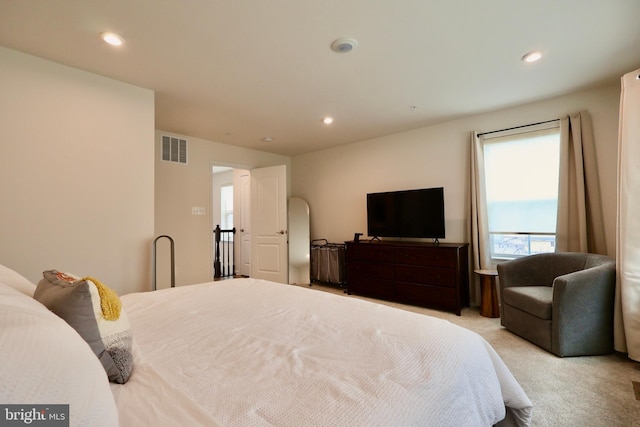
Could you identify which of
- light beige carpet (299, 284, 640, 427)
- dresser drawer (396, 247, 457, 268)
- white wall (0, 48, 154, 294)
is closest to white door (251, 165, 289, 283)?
dresser drawer (396, 247, 457, 268)

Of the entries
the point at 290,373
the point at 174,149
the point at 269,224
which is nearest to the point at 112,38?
the point at 174,149

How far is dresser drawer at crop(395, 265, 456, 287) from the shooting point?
11.3 feet

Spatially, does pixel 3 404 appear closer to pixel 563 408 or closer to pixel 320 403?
pixel 320 403

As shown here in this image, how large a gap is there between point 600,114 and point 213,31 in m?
3.83

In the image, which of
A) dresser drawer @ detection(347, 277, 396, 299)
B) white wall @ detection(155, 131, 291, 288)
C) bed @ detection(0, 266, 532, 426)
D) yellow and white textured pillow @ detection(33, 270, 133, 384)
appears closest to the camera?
bed @ detection(0, 266, 532, 426)

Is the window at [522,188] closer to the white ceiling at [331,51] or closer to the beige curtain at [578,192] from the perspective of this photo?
the beige curtain at [578,192]

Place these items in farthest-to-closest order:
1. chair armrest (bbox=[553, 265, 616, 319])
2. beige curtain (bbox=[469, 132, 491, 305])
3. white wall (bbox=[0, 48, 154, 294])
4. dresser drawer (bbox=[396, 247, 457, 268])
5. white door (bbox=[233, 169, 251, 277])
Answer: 1. white door (bbox=[233, 169, 251, 277])
2. beige curtain (bbox=[469, 132, 491, 305])
3. dresser drawer (bbox=[396, 247, 457, 268])
4. chair armrest (bbox=[553, 265, 616, 319])
5. white wall (bbox=[0, 48, 154, 294])

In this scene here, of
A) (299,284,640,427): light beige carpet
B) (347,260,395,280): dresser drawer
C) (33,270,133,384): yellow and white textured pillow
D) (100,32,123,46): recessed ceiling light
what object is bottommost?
(299,284,640,427): light beige carpet

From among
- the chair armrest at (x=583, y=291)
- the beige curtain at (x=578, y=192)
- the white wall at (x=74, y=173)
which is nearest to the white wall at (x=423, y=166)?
the beige curtain at (x=578, y=192)

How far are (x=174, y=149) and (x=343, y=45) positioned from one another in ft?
10.4

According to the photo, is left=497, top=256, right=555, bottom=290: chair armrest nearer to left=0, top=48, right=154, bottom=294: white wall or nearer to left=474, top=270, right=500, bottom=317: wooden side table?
left=474, top=270, right=500, bottom=317: wooden side table

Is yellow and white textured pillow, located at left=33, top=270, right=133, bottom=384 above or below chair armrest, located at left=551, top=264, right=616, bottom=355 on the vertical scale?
above

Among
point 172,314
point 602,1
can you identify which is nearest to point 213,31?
point 172,314

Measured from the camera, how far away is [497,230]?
11.9ft
